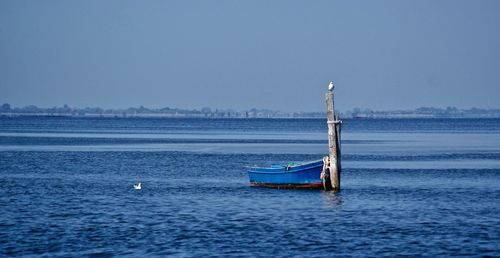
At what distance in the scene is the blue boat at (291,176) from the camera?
129ft

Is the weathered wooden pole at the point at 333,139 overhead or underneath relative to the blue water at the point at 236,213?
overhead

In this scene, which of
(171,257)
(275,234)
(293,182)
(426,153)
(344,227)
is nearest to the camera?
(171,257)

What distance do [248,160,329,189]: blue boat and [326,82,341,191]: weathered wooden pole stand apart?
729 millimetres

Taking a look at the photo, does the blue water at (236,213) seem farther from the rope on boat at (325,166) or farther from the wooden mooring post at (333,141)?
the wooden mooring post at (333,141)

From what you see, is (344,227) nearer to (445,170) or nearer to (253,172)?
(253,172)

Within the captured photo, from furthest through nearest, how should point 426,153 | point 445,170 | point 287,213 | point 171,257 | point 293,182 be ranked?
point 426,153 → point 445,170 → point 293,182 → point 287,213 → point 171,257

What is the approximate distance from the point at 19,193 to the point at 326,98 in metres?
13.7

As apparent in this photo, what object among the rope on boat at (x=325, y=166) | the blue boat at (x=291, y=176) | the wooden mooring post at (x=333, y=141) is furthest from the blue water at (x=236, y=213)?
the wooden mooring post at (x=333, y=141)

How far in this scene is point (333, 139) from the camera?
37.7m

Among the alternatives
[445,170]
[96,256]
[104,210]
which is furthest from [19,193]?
[445,170]

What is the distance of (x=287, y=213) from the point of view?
31.1m

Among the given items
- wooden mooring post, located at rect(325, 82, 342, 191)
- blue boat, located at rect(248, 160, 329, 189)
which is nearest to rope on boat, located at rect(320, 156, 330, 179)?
wooden mooring post, located at rect(325, 82, 342, 191)

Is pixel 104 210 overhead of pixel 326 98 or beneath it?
beneath

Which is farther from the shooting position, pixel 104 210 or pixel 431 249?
pixel 104 210
